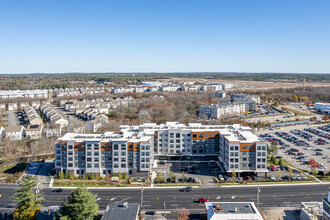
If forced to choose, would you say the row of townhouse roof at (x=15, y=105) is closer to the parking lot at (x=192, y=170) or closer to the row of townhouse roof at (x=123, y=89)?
the row of townhouse roof at (x=123, y=89)

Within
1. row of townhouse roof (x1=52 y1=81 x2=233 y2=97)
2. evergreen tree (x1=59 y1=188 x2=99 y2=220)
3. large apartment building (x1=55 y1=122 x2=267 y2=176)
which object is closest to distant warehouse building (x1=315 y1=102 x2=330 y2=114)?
row of townhouse roof (x1=52 y1=81 x2=233 y2=97)

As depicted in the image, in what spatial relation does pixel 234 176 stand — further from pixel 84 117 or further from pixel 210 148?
pixel 84 117

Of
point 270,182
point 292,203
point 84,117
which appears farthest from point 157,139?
point 84,117

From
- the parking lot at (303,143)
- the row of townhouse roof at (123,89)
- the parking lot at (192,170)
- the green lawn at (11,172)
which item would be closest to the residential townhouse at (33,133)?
the green lawn at (11,172)

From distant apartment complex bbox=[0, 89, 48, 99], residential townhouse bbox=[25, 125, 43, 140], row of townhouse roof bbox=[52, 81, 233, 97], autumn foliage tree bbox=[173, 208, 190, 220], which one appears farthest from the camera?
row of townhouse roof bbox=[52, 81, 233, 97]

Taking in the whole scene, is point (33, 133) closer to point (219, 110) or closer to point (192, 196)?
point (192, 196)

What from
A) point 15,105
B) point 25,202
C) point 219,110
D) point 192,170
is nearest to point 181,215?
point 192,170

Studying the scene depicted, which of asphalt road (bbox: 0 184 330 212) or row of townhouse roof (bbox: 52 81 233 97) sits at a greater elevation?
row of townhouse roof (bbox: 52 81 233 97)

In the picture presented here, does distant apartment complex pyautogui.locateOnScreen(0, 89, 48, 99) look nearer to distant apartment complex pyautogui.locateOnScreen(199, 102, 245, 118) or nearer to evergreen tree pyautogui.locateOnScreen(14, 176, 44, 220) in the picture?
distant apartment complex pyautogui.locateOnScreen(199, 102, 245, 118)
